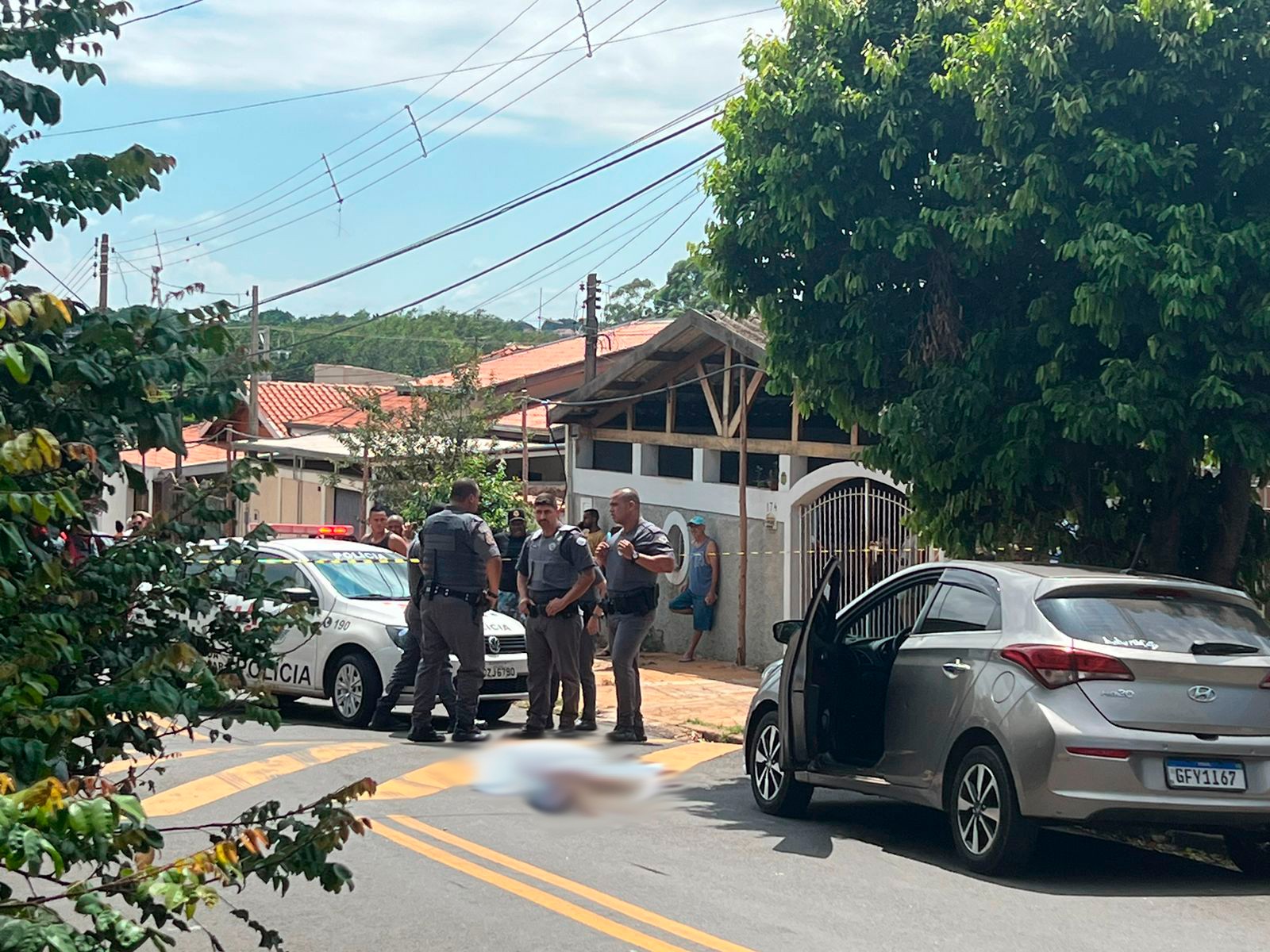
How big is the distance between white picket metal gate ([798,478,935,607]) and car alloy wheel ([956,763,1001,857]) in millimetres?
7467

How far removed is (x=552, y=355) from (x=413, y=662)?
27.6m

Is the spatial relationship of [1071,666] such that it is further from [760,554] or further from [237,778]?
[760,554]

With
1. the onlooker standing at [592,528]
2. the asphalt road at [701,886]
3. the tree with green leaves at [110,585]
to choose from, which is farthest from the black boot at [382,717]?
the tree with green leaves at [110,585]

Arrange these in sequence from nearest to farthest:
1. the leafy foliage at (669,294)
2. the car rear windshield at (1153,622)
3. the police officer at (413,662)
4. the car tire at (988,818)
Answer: the car tire at (988,818) < the car rear windshield at (1153,622) < the police officer at (413,662) < the leafy foliage at (669,294)

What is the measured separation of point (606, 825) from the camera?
8.62 m

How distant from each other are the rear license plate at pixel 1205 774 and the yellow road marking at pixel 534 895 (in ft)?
8.30

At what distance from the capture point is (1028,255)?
391 inches

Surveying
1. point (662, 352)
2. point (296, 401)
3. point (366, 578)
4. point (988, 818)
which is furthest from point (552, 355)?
point (988, 818)

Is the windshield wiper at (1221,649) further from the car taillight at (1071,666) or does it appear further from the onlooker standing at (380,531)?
the onlooker standing at (380,531)

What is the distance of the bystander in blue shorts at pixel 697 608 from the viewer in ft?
59.8

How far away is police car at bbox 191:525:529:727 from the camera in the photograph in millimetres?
12750

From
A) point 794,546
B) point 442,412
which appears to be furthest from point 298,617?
point 442,412

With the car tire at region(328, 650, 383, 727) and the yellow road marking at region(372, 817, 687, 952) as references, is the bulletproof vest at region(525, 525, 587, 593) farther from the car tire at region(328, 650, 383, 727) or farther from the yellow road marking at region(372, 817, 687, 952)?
the yellow road marking at region(372, 817, 687, 952)

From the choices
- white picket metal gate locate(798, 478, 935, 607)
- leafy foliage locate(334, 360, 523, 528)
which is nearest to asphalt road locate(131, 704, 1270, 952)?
white picket metal gate locate(798, 478, 935, 607)
